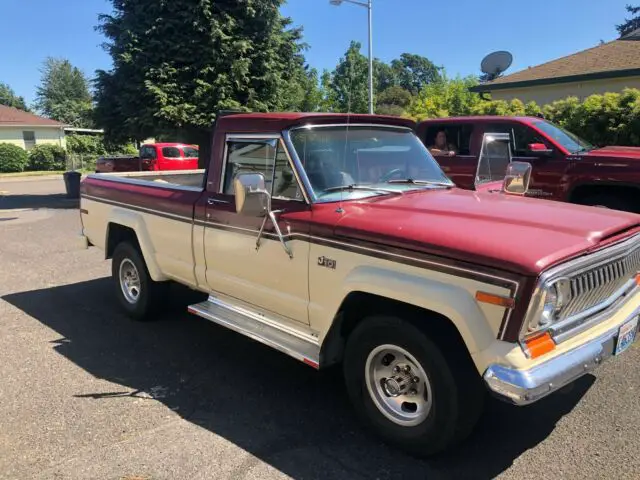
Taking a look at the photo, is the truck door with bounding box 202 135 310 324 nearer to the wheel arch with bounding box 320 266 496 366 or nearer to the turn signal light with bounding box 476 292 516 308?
the wheel arch with bounding box 320 266 496 366

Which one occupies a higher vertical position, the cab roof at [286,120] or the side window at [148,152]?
the cab roof at [286,120]

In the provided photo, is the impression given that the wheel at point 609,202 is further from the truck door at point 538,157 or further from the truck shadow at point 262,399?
the truck shadow at point 262,399

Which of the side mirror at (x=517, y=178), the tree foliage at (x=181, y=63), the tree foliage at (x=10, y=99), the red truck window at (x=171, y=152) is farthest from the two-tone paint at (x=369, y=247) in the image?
the tree foliage at (x=10, y=99)

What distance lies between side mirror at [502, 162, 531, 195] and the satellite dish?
18.0 m

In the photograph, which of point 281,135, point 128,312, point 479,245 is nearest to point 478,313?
point 479,245

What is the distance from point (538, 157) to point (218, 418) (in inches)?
243

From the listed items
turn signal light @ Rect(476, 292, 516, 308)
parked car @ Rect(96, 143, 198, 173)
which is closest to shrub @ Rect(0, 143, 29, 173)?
parked car @ Rect(96, 143, 198, 173)

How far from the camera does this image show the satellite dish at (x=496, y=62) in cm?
2094

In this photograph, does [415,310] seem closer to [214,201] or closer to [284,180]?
[284,180]

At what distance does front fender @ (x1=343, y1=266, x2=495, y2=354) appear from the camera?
2.71 meters

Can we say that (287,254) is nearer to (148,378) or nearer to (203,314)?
(203,314)

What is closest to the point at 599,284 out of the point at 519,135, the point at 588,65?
the point at 519,135

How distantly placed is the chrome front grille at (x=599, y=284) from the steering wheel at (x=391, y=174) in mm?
1631

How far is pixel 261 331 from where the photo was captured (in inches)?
153
